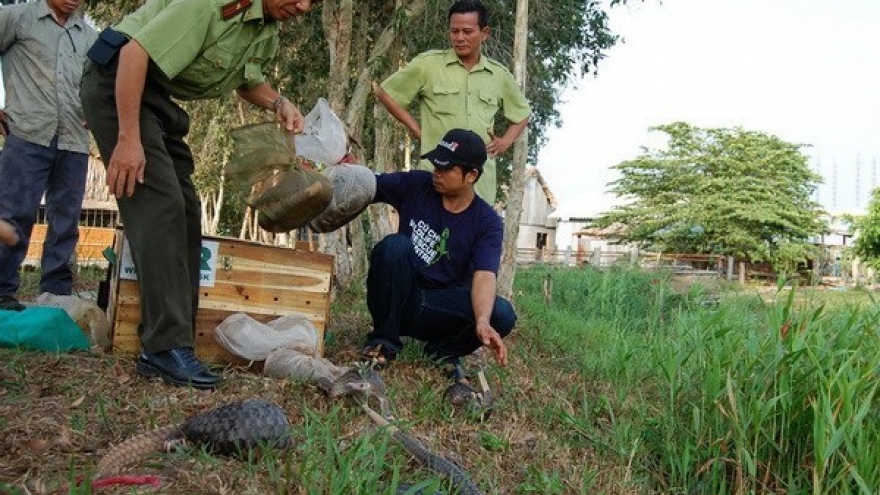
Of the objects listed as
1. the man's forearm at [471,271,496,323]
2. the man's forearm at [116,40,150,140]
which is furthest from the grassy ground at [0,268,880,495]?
the man's forearm at [116,40,150,140]

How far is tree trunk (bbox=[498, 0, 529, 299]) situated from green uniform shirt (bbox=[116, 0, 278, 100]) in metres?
4.16

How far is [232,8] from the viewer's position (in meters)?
3.22

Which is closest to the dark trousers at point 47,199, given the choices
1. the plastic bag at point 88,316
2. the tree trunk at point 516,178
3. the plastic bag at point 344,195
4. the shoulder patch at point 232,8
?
the plastic bag at point 88,316

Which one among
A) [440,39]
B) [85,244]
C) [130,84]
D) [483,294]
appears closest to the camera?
[130,84]

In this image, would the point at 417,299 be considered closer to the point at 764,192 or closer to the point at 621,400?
the point at 621,400


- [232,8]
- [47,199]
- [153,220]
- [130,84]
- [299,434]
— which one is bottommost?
[299,434]

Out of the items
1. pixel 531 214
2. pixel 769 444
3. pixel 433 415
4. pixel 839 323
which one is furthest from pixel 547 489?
pixel 531 214

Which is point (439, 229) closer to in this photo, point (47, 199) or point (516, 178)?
point (47, 199)

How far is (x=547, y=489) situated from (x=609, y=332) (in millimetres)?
3868

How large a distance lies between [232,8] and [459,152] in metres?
1.12

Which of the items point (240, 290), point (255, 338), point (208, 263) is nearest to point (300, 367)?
point (255, 338)

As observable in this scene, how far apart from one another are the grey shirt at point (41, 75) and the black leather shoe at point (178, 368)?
2.00 metres

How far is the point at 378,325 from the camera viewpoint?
3.89 metres

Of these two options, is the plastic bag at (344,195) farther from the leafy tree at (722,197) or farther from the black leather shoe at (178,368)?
the leafy tree at (722,197)
